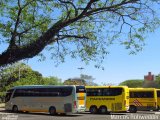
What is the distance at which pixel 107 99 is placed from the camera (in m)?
34.8

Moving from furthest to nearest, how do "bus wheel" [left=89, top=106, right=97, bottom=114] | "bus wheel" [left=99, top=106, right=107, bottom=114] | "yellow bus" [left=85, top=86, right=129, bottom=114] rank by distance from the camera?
"bus wheel" [left=89, top=106, right=97, bottom=114], "bus wheel" [left=99, top=106, right=107, bottom=114], "yellow bus" [left=85, top=86, right=129, bottom=114]

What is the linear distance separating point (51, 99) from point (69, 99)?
1814 millimetres

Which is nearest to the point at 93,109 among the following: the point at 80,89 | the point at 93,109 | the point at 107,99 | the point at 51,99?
the point at 93,109

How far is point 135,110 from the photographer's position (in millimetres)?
38781

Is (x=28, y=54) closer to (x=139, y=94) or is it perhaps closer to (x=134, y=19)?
(x=134, y=19)

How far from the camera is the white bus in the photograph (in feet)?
109

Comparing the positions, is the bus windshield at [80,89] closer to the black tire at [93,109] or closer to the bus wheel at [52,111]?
the black tire at [93,109]

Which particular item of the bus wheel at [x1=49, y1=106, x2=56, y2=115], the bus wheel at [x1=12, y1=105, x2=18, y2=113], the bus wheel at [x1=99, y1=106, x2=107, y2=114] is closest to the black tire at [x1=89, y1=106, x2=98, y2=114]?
the bus wheel at [x1=99, y1=106, x2=107, y2=114]

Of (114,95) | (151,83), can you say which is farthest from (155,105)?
(151,83)

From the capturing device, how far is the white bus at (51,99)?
109 ft

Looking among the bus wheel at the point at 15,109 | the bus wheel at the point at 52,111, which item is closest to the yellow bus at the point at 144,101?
the bus wheel at the point at 52,111

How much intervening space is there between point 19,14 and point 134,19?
328cm

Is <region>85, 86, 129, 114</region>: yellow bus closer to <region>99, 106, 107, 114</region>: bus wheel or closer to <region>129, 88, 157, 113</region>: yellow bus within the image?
<region>99, 106, 107, 114</region>: bus wheel

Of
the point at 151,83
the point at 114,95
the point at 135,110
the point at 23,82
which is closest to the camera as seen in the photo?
the point at 114,95
